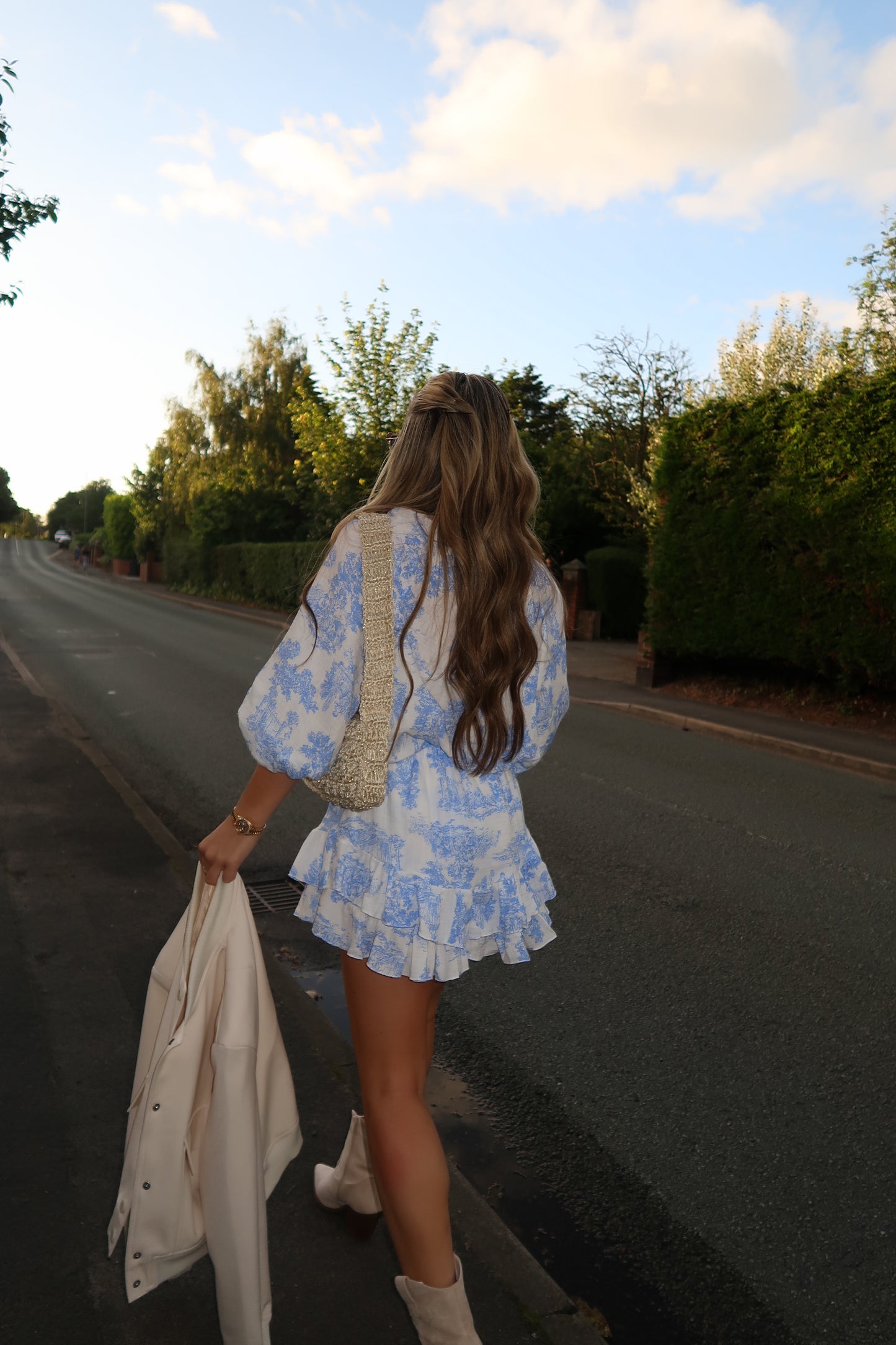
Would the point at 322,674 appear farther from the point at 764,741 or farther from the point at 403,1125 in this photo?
the point at 764,741

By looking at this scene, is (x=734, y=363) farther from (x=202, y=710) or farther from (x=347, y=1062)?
(x=347, y=1062)

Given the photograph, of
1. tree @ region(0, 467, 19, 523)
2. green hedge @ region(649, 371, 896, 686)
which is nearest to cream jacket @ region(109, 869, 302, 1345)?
green hedge @ region(649, 371, 896, 686)

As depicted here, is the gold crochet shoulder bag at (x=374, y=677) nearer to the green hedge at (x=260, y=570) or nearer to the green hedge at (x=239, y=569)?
the green hedge at (x=239, y=569)

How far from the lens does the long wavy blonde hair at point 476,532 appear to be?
1887 mm

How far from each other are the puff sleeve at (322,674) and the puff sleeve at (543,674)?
0.36 metres

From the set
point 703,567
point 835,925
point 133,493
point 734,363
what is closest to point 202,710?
point 703,567

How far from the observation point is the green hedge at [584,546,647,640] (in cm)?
2347

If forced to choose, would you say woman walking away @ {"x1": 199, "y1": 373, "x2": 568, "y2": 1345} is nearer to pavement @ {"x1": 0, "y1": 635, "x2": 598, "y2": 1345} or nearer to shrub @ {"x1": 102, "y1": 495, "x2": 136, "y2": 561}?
pavement @ {"x1": 0, "y1": 635, "x2": 598, "y2": 1345}

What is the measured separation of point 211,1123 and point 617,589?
73.2 ft

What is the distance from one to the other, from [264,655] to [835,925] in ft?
46.4

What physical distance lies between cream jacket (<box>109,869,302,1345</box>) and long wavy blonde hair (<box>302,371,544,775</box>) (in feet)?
1.86

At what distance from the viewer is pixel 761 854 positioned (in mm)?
6059

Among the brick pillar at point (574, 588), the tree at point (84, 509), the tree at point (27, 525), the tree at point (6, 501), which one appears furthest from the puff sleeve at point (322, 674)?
the tree at point (27, 525)

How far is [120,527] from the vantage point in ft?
200
